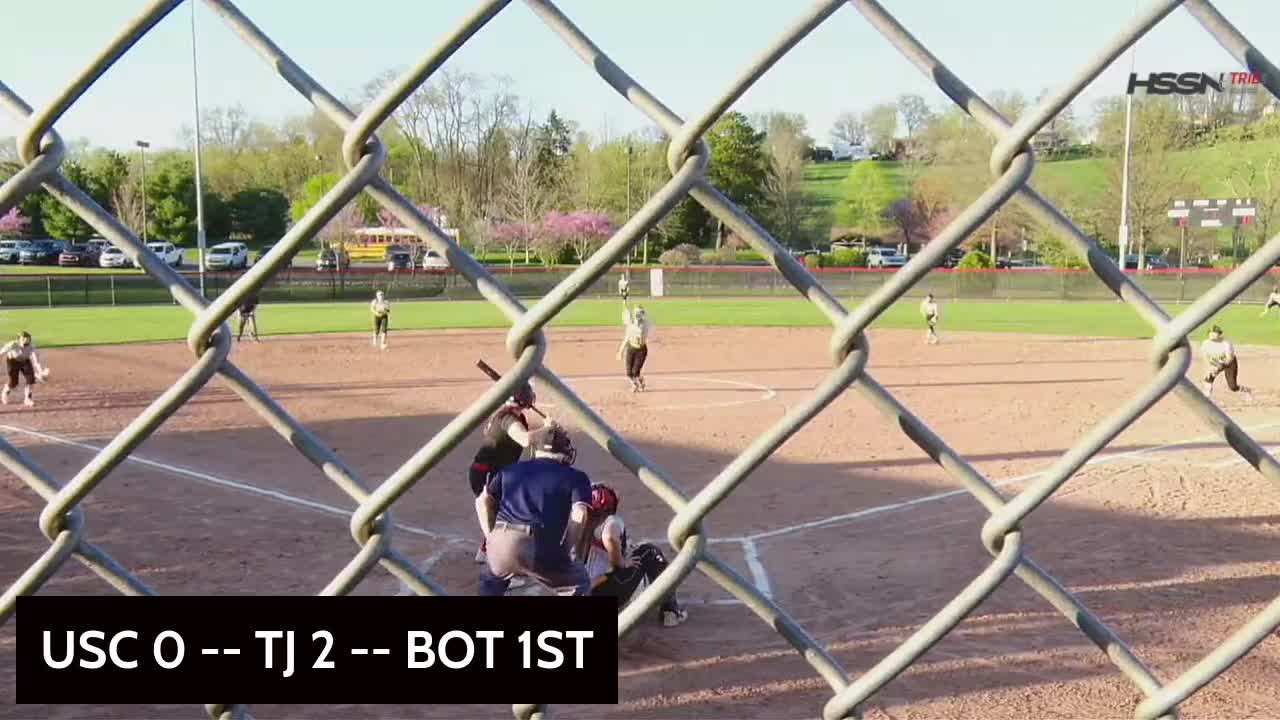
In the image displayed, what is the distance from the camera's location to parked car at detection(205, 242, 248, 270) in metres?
49.0

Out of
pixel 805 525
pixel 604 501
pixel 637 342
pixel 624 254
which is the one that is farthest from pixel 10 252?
pixel 624 254

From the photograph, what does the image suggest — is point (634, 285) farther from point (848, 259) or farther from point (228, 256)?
point (228, 256)

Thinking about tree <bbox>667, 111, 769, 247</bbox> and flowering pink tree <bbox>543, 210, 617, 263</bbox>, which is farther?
flowering pink tree <bbox>543, 210, 617, 263</bbox>

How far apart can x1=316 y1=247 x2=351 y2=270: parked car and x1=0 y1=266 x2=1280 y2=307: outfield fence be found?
2.18 feet

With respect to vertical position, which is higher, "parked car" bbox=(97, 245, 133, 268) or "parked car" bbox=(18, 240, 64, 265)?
"parked car" bbox=(18, 240, 64, 265)

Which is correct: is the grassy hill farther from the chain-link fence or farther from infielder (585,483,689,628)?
the chain-link fence

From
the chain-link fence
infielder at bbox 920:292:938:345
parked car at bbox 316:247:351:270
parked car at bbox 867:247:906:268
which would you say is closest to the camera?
the chain-link fence

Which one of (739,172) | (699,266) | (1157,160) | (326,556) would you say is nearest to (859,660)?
(326,556)

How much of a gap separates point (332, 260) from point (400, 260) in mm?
4274

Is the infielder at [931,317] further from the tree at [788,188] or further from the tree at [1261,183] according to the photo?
the tree at [1261,183]

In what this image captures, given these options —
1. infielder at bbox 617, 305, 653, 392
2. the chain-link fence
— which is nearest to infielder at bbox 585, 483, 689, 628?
the chain-link fence

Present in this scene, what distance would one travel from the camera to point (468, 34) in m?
1.27

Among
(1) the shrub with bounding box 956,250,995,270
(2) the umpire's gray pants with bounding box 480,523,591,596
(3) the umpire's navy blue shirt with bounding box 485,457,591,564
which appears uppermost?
(1) the shrub with bounding box 956,250,995,270

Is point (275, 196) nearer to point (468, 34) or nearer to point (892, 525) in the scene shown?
point (892, 525)
